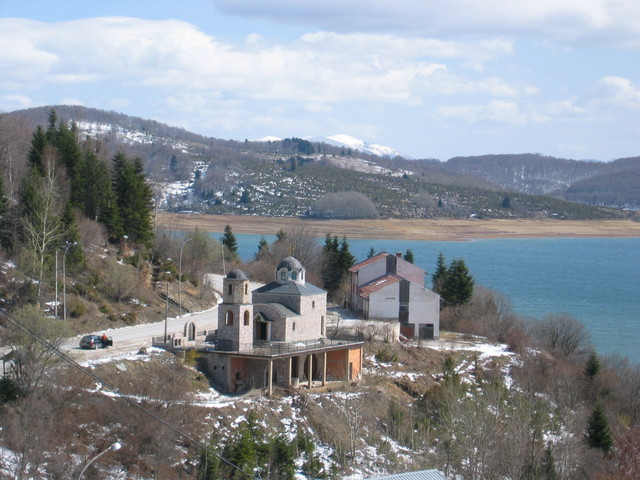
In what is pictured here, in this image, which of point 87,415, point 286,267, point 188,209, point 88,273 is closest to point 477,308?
point 286,267

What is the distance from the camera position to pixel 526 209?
646ft

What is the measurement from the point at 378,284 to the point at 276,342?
14.5 meters

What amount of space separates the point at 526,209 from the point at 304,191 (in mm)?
45179

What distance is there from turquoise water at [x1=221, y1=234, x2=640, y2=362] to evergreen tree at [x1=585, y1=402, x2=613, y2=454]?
2401cm

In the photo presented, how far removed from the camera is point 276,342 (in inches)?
1802

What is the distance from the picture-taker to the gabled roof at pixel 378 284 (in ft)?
192

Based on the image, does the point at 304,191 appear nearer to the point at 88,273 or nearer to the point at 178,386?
the point at 88,273

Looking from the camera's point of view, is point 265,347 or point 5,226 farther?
point 5,226

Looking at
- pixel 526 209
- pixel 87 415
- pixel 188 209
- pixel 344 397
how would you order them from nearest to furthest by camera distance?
pixel 87 415 → pixel 344 397 → pixel 188 209 → pixel 526 209

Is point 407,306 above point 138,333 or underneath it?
above

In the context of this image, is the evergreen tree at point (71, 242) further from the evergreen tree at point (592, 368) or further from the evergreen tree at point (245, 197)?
the evergreen tree at point (245, 197)

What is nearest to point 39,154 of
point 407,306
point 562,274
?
point 407,306

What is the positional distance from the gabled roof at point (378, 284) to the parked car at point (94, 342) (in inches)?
771

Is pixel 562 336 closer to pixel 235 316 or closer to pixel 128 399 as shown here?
pixel 235 316
